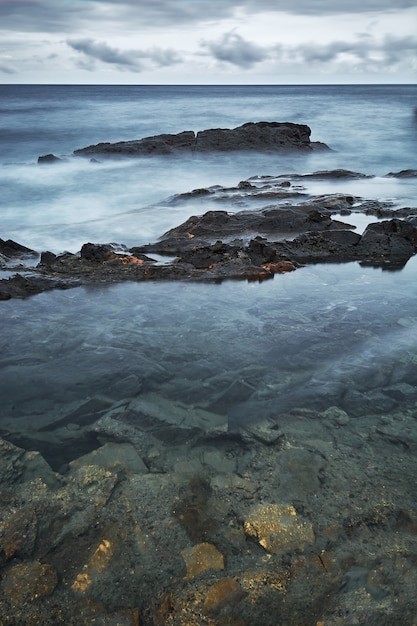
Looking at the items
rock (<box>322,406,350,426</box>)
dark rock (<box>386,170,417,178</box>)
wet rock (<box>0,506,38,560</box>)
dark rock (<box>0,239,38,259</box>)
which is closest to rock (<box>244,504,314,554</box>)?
rock (<box>322,406,350,426</box>)

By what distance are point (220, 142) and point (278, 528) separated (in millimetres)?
22029

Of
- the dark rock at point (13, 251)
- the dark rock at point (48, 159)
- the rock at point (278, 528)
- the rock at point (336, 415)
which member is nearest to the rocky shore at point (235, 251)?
the dark rock at point (13, 251)

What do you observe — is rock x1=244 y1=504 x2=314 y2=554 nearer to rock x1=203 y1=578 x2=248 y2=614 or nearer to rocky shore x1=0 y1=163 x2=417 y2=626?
rocky shore x1=0 y1=163 x2=417 y2=626

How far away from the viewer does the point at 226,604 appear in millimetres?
2947

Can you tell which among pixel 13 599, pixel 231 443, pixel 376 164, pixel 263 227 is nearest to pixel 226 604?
pixel 13 599

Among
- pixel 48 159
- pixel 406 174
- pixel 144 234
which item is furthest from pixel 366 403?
pixel 48 159

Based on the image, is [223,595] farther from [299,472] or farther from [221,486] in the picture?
[299,472]

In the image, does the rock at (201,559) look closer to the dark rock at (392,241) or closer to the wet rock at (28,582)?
the wet rock at (28,582)

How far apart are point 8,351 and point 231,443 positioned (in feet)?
9.56

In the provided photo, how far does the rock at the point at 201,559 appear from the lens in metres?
3.17

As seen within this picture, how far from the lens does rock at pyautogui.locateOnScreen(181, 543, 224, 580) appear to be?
317cm

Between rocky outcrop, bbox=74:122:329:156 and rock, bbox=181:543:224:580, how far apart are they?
21.5 metres

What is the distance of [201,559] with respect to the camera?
3.24 meters

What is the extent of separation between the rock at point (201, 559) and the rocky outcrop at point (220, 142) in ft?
70.4
